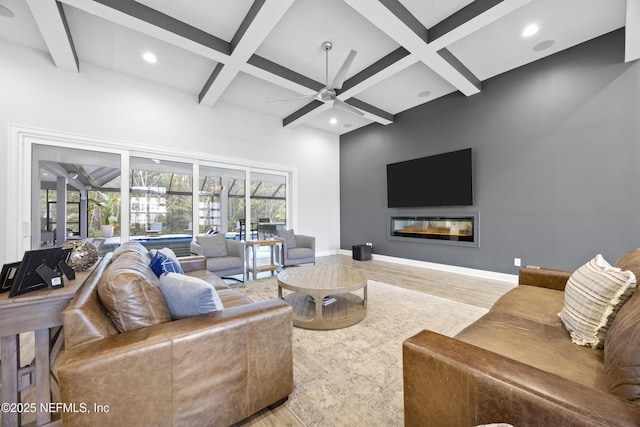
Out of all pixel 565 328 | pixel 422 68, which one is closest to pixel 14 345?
pixel 565 328

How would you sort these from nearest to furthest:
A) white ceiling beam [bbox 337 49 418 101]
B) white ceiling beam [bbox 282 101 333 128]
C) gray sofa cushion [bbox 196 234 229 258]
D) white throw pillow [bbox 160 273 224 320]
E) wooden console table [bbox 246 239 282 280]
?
white throw pillow [bbox 160 273 224 320] → white ceiling beam [bbox 337 49 418 101] → gray sofa cushion [bbox 196 234 229 258] → wooden console table [bbox 246 239 282 280] → white ceiling beam [bbox 282 101 333 128]

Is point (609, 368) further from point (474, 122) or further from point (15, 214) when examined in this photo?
point (15, 214)

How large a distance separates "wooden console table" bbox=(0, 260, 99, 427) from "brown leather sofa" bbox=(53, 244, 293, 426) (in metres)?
0.11

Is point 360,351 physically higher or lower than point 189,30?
lower

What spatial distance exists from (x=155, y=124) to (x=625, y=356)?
549 centimetres

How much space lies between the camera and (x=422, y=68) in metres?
3.94

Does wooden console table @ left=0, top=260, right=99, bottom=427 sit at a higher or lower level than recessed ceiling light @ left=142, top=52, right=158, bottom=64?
lower

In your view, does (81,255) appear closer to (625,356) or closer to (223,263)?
(223,263)

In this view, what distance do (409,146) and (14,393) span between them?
5883 mm

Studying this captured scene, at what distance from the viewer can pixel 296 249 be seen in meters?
4.79

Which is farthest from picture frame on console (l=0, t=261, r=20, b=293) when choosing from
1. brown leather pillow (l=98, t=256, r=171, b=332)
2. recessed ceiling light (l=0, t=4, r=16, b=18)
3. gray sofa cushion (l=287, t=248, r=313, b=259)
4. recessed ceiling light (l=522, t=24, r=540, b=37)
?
recessed ceiling light (l=522, t=24, r=540, b=37)

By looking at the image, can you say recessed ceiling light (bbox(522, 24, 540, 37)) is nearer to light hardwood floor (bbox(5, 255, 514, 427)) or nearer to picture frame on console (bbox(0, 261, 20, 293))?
light hardwood floor (bbox(5, 255, 514, 427))

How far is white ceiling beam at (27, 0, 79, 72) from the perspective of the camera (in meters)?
2.48

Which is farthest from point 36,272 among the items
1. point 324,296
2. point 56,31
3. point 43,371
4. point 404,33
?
point 404,33
